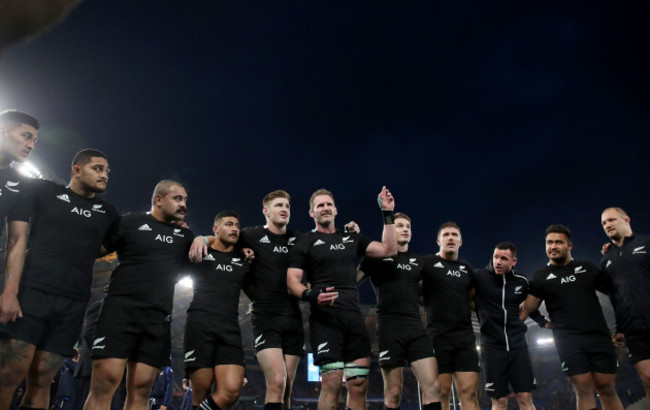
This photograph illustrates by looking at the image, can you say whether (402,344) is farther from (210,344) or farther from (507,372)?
(210,344)

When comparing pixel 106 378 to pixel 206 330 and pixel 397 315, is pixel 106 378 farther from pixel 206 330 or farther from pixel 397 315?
pixel 397 315

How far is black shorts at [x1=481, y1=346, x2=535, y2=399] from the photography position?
6773 mm

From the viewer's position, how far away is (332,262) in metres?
5.81

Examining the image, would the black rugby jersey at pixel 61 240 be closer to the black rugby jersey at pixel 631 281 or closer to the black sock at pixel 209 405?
the black sock at pixel 209 405

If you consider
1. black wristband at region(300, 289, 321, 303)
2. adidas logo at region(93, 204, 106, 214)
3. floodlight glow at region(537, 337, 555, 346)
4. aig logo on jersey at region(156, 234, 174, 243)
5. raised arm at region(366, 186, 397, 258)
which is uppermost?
floodlight glow at region(537, 337, 555, 346)

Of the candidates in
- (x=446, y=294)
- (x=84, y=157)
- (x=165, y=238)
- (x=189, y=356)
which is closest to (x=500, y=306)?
(x=446, y=294)

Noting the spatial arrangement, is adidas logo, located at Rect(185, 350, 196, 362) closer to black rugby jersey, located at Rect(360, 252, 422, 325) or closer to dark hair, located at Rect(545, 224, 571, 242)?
black rugby jersey, located at Rect(360, 252, 422, 325)

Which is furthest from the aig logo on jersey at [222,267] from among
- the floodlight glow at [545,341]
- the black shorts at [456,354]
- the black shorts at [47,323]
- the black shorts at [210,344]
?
the floodlight glow at [545,341]

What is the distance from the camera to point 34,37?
3.58 ft

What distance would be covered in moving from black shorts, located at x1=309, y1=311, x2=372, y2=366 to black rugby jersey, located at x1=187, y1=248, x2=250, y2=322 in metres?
1.16

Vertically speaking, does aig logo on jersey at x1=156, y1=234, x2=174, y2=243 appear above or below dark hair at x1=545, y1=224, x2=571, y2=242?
below

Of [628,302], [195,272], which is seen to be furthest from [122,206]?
[628,302]

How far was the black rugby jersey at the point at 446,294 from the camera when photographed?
6797 millimetres

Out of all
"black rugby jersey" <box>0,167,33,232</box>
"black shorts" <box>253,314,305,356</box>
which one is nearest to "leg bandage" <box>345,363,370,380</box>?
"black shorts" <box>253,314,305,356</box>
